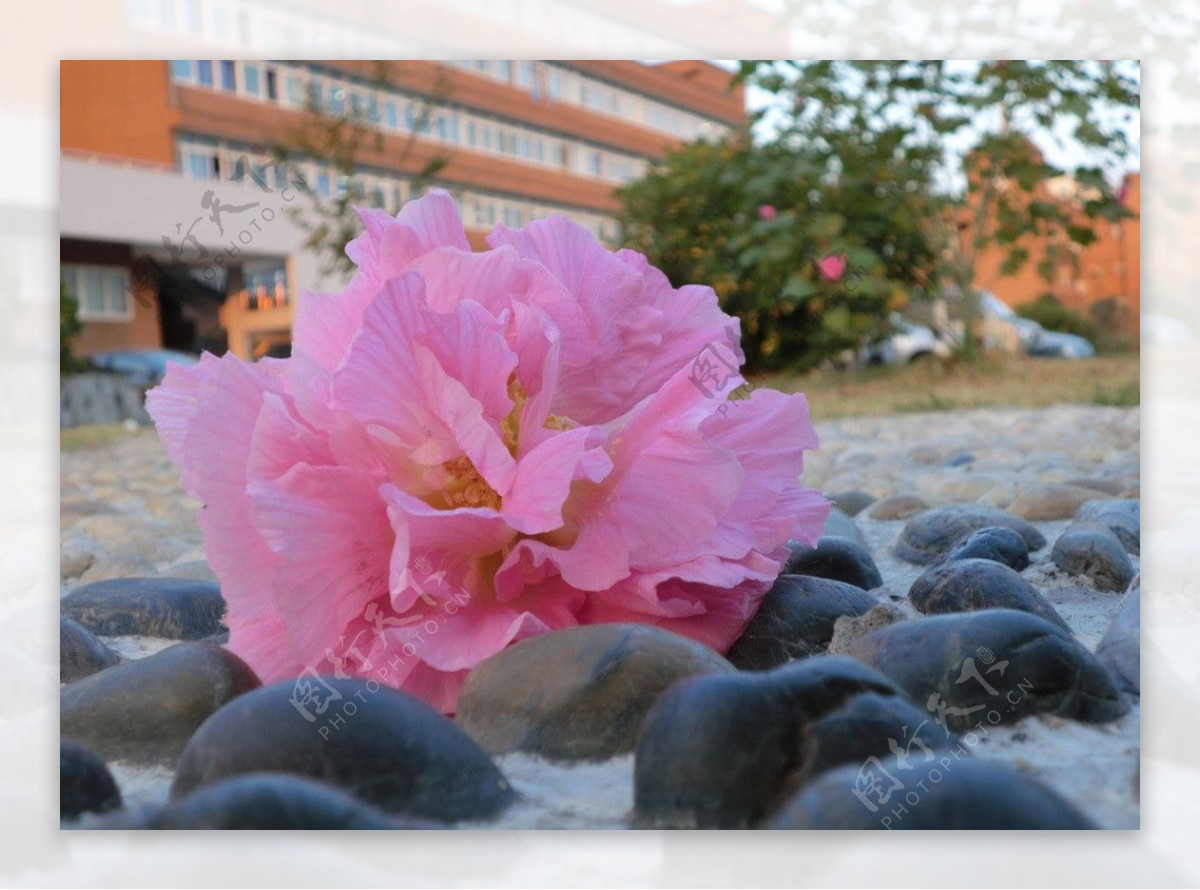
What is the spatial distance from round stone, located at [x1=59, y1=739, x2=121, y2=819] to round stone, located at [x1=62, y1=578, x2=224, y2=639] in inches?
15.6

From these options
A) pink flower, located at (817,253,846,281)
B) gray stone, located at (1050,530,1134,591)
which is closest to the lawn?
pink flower, located at (817,253,846,281)

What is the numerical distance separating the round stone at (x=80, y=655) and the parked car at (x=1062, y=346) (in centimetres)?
296

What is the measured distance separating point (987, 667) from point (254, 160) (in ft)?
6.74

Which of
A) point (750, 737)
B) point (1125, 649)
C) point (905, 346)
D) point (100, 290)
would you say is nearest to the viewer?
point (750, 737)

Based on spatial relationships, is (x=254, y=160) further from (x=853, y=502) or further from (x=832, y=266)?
(x=832, y=266)

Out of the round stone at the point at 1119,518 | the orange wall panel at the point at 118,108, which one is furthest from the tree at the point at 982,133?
the orange wall panel at the point at 118,108

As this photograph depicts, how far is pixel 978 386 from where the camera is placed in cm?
417

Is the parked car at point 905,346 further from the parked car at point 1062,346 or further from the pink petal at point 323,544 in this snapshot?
the pink petal at point 323,544

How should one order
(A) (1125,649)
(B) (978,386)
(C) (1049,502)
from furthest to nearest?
(B) (978,386)
(C) (1049,502)
(A) (1125,649)

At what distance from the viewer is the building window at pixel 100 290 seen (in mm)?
2211

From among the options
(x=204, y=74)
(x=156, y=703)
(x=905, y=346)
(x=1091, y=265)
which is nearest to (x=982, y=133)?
(x=1091, y=265)

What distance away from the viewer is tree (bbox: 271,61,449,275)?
2.69 metres

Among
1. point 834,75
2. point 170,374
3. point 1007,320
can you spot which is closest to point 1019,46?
point 834,75

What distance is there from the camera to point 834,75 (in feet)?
13.1
